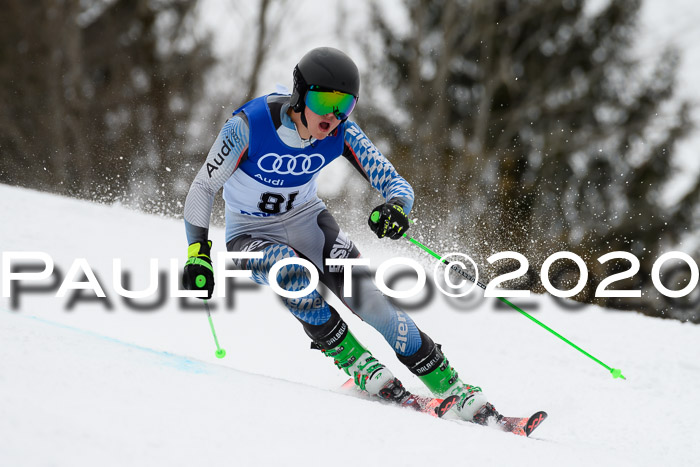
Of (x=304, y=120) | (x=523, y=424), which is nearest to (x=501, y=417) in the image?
(x=523, y=424)

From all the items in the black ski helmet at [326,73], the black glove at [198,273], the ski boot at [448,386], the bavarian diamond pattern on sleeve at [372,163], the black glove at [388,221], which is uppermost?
the black ski helmet at [326,73]

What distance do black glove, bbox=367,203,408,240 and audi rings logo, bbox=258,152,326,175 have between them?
0.38 metres

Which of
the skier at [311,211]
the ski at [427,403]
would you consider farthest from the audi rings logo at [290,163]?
the ski at [427,403]

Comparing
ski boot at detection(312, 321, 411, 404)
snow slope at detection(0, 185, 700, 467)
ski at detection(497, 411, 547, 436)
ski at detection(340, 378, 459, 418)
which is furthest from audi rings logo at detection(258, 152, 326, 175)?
ski at detection(497, 411, 547, 436)

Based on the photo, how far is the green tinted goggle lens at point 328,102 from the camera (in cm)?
278

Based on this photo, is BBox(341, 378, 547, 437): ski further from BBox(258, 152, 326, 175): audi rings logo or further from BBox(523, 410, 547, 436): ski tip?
BBox(258, 152, 326, 175): audi rings logo

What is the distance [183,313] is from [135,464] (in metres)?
3.23

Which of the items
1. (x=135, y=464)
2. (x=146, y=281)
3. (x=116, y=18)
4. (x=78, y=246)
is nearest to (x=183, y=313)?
(x=146, y=281)

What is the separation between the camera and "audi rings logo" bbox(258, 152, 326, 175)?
9.62ft

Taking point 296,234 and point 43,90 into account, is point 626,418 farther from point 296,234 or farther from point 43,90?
Result: point 43,90

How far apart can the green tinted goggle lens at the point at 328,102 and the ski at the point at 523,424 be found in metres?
1.43

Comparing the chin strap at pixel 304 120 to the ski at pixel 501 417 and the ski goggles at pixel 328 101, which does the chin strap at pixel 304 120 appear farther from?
the ski at pixel 501 417

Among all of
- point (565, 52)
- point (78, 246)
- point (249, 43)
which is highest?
point (565, 52)

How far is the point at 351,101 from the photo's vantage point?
2832 mm
